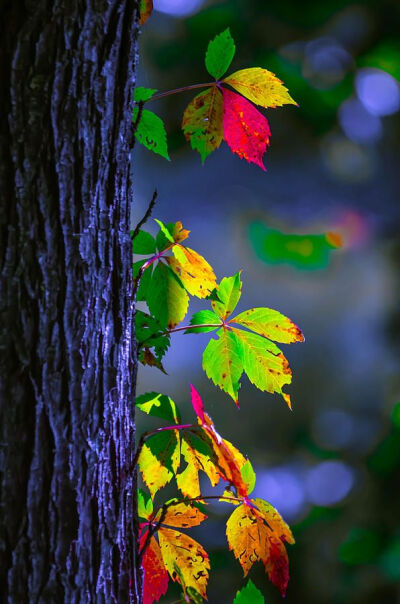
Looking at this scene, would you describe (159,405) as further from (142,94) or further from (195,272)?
(142,94)

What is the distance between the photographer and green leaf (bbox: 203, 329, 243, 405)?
1.98ft

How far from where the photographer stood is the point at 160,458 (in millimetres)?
568

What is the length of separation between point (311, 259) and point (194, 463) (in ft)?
4.87

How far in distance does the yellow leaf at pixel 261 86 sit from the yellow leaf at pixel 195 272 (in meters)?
0.18

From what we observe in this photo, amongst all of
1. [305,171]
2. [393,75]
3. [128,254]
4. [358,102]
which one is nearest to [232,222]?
[305,171]

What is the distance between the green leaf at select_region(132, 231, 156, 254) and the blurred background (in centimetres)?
121

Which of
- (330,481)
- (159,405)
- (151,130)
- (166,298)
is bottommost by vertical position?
(330,481)

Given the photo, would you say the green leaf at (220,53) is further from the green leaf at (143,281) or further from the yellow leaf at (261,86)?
the green leaf at (143,281)

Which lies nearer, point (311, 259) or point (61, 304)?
point (61, 304)

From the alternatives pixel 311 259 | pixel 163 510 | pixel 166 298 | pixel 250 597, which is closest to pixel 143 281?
pixel 166 298

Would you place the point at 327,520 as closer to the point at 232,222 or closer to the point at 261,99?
the point at 232,222

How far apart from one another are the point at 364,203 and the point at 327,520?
1113mm

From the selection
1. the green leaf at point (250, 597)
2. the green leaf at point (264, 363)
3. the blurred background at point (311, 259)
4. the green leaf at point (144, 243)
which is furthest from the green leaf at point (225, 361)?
the blurred background at point (311, 259)

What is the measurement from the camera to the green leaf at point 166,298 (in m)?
0.62
